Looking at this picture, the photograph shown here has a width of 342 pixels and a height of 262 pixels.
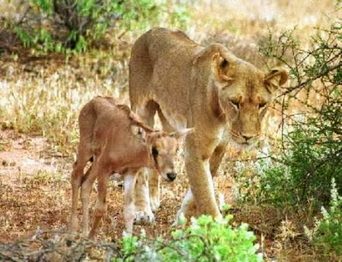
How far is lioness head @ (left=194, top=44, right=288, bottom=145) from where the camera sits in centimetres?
759

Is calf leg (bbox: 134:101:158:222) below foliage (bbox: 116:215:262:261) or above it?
above

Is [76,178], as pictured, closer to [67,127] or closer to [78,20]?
[67,127]

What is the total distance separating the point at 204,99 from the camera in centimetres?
815

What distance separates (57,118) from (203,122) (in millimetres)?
3675

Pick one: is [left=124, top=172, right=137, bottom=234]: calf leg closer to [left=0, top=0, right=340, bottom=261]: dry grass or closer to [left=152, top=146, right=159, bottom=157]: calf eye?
[left=0, top=0, right=340, bottom=261]: dry grass

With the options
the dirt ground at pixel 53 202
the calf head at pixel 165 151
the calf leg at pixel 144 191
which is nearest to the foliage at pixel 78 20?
the dirt ground at pixel 53 202

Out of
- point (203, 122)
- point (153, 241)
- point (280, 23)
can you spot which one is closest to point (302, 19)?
point (280, 23)

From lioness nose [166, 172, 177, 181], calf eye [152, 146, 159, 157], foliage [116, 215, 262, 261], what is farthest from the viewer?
calf eye [152, 146, 159, 157]

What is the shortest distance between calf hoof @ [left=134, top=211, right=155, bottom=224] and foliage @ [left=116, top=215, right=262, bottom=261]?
314 centimetres

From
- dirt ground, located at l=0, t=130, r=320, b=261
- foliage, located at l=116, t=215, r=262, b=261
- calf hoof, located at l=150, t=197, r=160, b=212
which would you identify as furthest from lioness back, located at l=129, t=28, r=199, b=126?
foliage, located at l=116, t=215, r=262, b=261

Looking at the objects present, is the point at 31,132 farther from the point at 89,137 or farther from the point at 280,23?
the point at 280,23

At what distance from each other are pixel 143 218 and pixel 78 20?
7.20 metres

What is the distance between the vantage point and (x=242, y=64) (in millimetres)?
7938

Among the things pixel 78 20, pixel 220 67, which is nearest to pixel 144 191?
pixel 220 67
